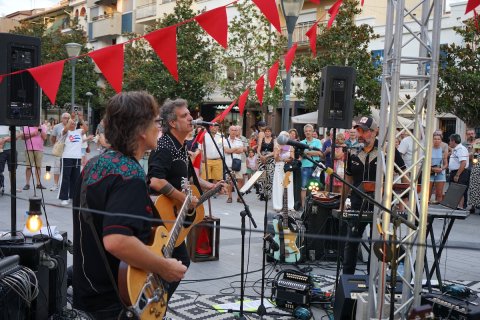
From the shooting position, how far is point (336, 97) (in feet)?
23.1

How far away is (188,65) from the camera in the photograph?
26625 mm

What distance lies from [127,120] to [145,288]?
0.80 metres

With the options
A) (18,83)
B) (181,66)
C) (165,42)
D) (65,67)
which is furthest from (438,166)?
(65,67)

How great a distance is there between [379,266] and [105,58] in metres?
3.00


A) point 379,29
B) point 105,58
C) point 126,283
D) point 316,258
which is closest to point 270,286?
point 316,258

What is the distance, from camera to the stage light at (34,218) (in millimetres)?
4402

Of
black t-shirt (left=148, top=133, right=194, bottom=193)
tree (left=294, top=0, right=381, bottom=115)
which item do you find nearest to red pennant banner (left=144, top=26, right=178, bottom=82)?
black t-shirt (left=148, top=133, right=194, bottom=193)

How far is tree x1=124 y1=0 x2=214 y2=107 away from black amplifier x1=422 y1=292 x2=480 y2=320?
2199 cm

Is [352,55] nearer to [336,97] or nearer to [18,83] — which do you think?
[336,97]

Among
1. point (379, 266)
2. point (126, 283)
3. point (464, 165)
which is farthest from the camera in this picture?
point (464, 165)

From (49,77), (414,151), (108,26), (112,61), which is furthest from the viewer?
(108,26)

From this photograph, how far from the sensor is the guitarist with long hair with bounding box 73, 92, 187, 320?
236 centimetres

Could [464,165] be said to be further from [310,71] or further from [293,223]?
[310,71]

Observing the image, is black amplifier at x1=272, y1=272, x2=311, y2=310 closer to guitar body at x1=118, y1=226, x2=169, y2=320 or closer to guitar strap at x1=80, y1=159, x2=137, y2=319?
guitar body at x1=118, y1=226, x2=169, y2=320
